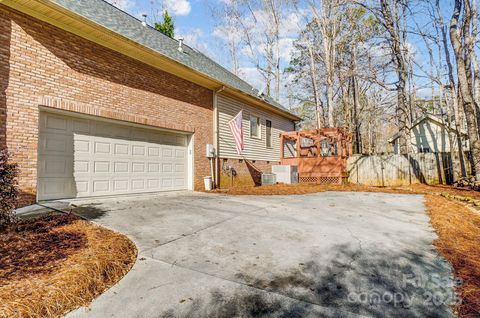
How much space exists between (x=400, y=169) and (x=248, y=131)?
783cm

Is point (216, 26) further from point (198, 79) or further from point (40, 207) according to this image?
point (40, 207)

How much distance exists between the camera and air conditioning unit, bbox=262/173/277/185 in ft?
39.8

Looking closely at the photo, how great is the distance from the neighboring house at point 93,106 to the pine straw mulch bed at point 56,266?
99.5 inches

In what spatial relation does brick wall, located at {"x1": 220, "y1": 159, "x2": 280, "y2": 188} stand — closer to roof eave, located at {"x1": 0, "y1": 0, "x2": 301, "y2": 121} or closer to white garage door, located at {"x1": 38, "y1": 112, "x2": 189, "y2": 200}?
white garage door, located at {"x1": 38, "y1": 112, "x2": 189, "y2": 200}

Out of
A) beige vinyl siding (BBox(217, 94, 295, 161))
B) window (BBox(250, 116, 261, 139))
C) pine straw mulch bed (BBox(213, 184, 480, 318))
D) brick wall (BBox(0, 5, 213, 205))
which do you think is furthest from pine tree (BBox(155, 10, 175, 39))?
pine straw mulch bed (BBox(213, 184, 480, 318))

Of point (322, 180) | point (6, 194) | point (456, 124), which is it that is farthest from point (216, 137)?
point (456, 124)

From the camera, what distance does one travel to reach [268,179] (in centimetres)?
1234

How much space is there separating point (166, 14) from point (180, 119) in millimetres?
10220

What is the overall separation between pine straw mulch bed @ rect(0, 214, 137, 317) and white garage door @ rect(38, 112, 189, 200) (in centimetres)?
246

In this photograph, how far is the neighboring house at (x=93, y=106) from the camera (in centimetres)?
515

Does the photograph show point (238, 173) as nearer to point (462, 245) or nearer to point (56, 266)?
point (462, 245)

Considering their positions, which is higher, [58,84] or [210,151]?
[58,84]

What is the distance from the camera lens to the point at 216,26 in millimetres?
23156

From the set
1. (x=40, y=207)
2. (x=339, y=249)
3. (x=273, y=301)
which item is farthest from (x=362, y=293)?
(x=40, y=207)
